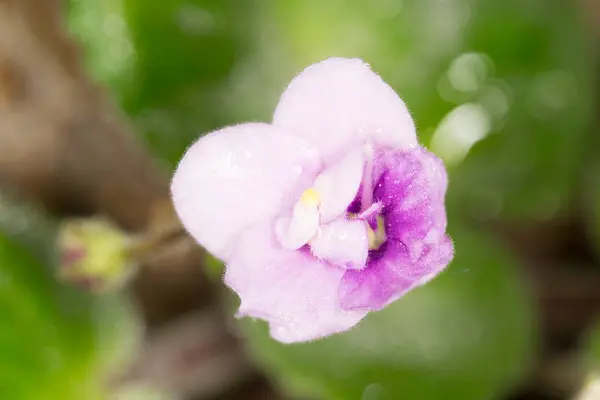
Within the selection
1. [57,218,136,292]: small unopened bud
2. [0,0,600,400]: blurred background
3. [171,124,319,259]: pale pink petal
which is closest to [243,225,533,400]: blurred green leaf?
[0,0,600,400]: blurred background

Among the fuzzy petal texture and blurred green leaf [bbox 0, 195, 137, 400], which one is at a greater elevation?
blurred green leaf [bbox 0, 195, 137, 400]

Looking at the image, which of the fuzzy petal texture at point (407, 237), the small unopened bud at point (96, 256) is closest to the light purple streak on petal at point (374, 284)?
the fuzzy petal texture at point (407, 237)

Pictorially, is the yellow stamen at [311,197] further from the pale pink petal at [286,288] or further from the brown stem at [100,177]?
the brown stem at [100,177]

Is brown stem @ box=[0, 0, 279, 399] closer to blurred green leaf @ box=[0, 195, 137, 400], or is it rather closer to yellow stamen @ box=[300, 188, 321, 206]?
blurred green leaf @ box=[0, 195, 137, 400]

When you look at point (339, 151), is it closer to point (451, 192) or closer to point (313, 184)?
point (313, 184)

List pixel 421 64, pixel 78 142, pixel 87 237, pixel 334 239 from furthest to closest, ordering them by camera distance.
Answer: pixel 78 142 < pixel 421 64 < pixel 87 237 < pixel 334 239

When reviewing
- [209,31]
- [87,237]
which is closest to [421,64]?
[209,31]

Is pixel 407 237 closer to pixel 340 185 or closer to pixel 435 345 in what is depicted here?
pixel 340 185
